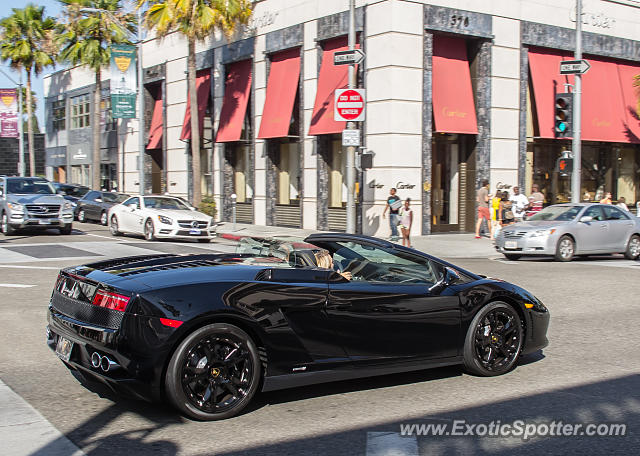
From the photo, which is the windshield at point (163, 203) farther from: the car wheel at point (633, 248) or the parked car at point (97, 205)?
the car wheel at point (633, 248)

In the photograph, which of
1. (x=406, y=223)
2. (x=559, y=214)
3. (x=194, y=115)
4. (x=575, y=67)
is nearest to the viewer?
(x=559, y=214)

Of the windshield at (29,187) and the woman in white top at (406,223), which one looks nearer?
the woman in white top at (406,223)

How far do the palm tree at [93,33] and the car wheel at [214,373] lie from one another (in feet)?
119

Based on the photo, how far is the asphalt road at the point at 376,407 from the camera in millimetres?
4582

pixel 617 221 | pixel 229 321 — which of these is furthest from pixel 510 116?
pixel 229 321

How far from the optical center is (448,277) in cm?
622

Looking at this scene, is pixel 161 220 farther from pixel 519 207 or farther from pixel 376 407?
pixel 376 407

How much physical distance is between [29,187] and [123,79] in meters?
9.60

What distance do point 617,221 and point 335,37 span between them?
12.3 meters

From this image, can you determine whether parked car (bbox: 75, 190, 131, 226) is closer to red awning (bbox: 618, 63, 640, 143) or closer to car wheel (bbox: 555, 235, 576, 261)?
car wheel (bbox: 555, 235, 576, 261)

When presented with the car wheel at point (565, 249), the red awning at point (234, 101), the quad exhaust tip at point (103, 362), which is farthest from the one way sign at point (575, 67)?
the quad exhaust tip at point (103, 362)

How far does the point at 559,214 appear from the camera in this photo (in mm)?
18266

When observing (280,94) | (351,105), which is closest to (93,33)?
(280,94)

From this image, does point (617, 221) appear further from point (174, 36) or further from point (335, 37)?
point (174, 36)
